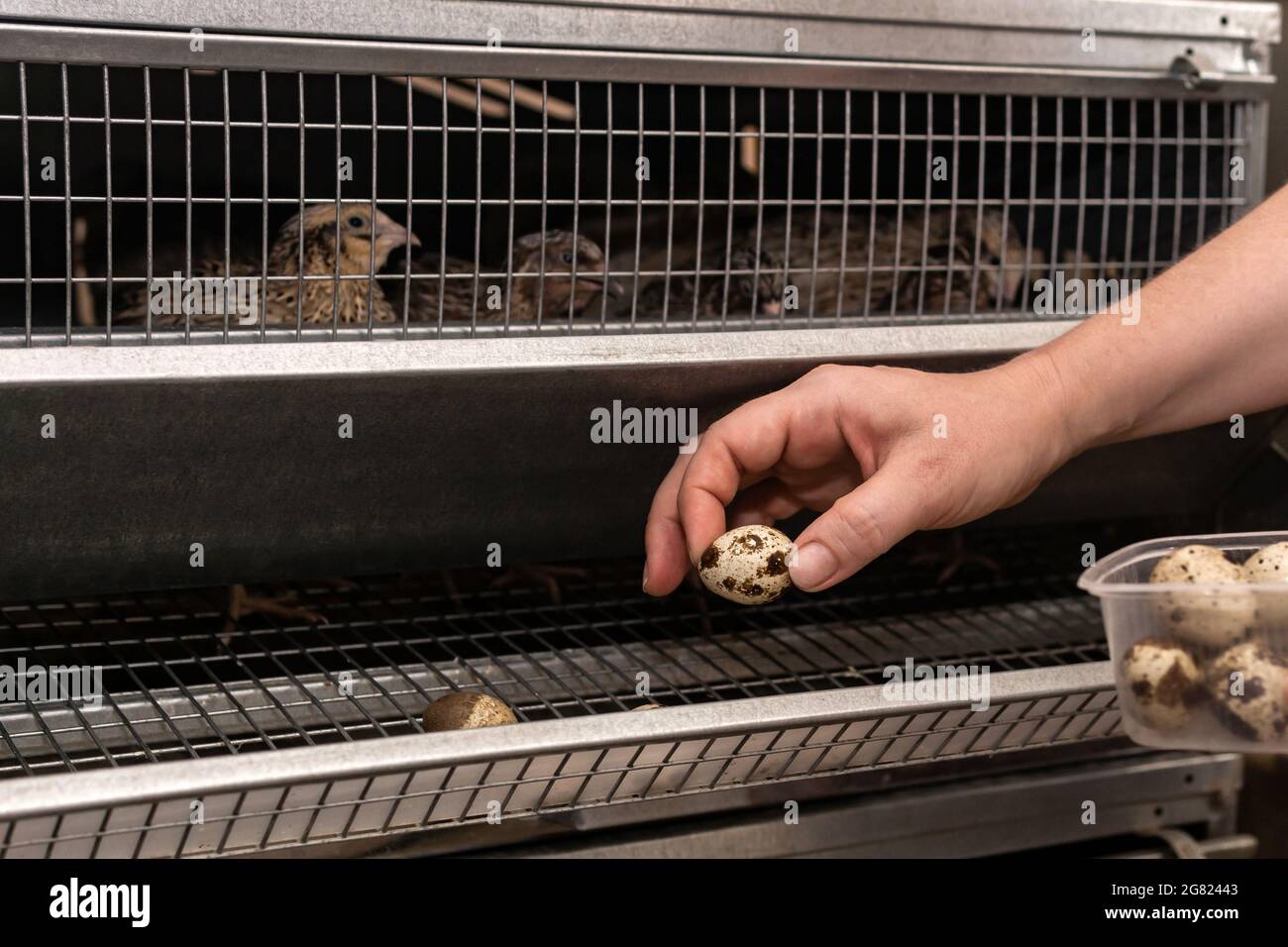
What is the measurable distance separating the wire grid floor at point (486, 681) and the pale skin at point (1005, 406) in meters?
0.20

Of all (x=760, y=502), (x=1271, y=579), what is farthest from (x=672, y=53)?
(x=1271, y=579)

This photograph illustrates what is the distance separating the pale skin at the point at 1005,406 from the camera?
1221 mm

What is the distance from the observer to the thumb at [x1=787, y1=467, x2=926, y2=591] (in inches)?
44.9

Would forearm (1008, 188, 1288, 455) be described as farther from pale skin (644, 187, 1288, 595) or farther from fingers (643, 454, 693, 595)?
fingers (643, 454, 693, 595)

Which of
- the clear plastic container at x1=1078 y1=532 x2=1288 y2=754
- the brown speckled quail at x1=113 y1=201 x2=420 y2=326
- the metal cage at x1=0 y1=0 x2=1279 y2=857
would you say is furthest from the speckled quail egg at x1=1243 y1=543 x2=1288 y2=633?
the brown speckled quail at x1=113 y1=201 x2=420 y2=326

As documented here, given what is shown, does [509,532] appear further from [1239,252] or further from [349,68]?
[1239,252]

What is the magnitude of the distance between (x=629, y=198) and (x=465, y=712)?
0.95 meters

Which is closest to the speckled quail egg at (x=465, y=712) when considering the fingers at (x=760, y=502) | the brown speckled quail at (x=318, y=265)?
the fingers at (x=760, y=502)

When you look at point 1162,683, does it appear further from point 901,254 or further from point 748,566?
point 901,254

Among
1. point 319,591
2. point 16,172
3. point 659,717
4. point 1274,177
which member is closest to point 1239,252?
point 1274,177

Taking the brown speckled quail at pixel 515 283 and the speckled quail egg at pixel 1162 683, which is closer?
the speckled quail egg at pixel 1162 683

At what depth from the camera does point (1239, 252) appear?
1.29 meters

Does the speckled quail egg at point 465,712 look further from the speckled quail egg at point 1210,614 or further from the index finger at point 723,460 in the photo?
the speckled quail egg at point 1210,614
